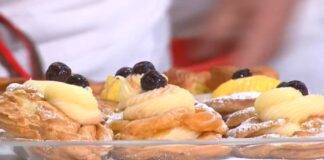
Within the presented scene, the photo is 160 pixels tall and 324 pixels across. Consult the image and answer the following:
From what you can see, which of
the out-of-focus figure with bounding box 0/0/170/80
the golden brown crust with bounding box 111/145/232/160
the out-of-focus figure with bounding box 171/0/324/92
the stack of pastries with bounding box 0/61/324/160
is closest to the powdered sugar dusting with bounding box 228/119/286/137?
the stack of pastries with bounding box 0/61/324/160

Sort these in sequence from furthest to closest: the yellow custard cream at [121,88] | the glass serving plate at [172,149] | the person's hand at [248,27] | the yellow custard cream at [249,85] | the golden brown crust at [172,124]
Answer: the person's hand at [248,27], the yellow custard cream at [249,85], the yellow custard cream at [121,88], the golden brown crust at [172,124], the glass serving plate at [172,149]

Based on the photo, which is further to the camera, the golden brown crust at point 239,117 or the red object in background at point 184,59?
the red object in background at point 184,59

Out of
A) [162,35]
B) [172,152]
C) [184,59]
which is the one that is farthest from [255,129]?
[162,35]

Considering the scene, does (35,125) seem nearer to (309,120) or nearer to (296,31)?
(309,120)

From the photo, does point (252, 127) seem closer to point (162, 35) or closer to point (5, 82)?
point (5, 82)

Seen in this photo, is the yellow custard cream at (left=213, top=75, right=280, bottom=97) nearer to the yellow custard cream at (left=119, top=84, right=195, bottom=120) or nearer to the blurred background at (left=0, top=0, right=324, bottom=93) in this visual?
the yellow custard cream at (left=119, top=84, right=195, bottom=120)

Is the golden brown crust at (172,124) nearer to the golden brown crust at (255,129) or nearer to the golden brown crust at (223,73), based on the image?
the golden brown crust at (255,129)

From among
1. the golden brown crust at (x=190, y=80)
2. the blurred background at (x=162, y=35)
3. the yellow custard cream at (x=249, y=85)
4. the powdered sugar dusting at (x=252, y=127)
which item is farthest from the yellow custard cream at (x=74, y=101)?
the blurred background at (x=162, y=35)

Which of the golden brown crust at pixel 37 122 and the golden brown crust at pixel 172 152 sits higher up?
the golden brown crust at pixel 37 122
